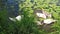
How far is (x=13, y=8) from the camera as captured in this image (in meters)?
1.65

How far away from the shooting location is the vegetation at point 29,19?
1.43m

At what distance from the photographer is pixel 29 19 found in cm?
150

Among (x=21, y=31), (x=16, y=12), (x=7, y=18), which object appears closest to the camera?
(x=21, y=31)

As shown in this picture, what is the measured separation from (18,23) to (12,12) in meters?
0.23

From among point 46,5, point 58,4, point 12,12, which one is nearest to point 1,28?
point 12,12

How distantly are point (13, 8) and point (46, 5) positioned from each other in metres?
0.32

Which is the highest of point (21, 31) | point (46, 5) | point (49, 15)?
point (46, 5)

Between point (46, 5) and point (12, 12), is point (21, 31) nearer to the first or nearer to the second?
point (12, 12)

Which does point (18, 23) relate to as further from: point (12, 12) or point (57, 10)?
point (57, 10)

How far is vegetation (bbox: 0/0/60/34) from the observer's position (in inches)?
56.4

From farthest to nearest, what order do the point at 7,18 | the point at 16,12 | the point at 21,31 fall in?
1. the point at 16,12
2. the point at 7,18
3. the point at 21,31

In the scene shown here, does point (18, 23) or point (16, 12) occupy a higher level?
point (16, 12)

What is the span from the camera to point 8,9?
165 cm

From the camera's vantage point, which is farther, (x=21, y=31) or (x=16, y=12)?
(x=16, y=12)
